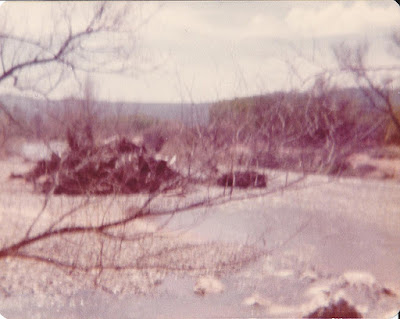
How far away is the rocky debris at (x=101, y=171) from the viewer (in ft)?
4.96

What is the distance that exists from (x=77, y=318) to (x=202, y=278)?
2.01 feet

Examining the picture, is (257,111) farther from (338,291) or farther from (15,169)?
(15,169)

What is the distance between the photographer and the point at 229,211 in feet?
5.26

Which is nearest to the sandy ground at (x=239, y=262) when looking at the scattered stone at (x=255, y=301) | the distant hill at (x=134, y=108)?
the scattered stone at (x=255, y=301)

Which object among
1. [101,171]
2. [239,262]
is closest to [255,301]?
[239,262]

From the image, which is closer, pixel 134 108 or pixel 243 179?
pixel 134 108

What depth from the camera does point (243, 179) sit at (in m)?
1.61

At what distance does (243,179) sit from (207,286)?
53cm

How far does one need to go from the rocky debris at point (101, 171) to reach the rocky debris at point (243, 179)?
0.22 m

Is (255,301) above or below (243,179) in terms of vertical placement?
below

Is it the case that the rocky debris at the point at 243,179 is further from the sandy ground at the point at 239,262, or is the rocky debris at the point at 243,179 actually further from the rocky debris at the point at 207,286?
the rocky debris at the point at 207,286

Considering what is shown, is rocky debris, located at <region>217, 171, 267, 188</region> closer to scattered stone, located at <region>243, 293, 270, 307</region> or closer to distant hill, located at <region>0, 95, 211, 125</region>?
distant hill, located at <region>0, 95, 211, 125</region>

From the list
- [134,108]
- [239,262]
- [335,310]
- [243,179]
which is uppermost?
[134,108]

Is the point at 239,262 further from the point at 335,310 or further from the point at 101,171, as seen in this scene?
the point at 101,171
